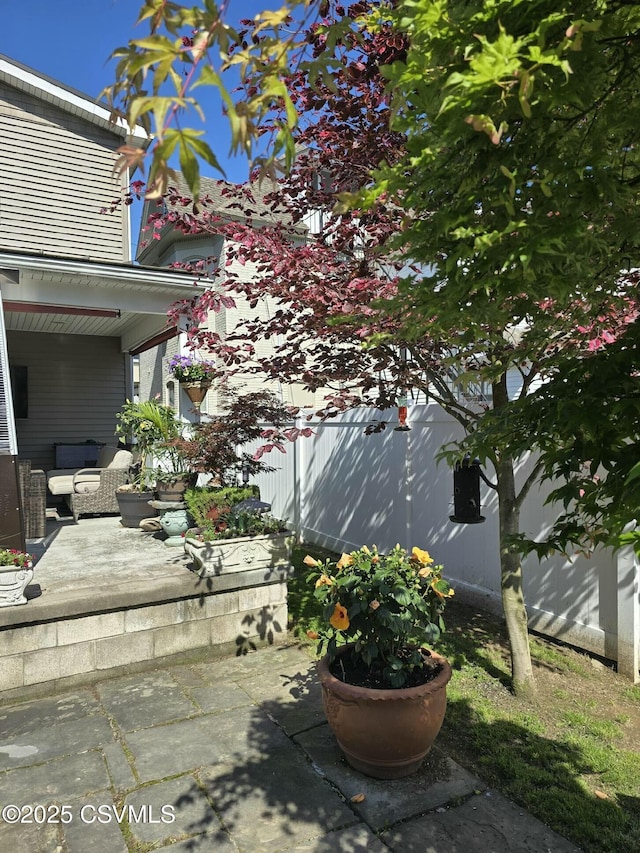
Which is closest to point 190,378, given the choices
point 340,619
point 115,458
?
point 115,458

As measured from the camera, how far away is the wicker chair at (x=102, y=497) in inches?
302

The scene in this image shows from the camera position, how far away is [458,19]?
50.7 inches

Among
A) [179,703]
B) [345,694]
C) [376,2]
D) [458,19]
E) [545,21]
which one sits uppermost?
[376,2]

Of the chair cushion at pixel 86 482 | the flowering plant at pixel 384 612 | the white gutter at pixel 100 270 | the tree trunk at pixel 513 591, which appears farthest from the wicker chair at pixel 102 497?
the tree trunk at pixel 513 591

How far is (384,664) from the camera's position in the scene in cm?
299

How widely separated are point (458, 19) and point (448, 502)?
4685mm

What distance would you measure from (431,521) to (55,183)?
771 cm

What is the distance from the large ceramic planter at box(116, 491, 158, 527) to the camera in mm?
6969

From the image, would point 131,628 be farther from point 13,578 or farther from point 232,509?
point 232,509

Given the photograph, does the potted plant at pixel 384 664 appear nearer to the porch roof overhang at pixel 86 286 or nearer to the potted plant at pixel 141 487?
the potted plant at pixel 141 487

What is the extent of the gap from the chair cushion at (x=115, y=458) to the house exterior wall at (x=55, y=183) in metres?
2.92

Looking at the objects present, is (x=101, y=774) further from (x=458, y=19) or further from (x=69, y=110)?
(x=69, y=110)

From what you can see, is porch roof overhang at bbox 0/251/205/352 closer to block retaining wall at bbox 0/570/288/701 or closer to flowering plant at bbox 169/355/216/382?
flowering plant at bbox 169/355/216/382

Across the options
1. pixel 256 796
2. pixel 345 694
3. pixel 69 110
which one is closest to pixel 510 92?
pixel 345 694
